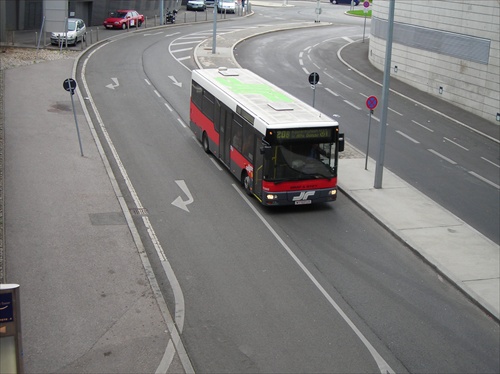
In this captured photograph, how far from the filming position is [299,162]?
2030 cm

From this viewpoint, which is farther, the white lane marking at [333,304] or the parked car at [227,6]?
the parked car at [227,6]

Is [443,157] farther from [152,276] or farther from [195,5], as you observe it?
[195,5]

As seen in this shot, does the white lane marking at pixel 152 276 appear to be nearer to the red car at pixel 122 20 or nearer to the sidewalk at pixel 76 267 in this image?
the sidewalk at pixel 76 267

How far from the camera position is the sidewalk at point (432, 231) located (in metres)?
16.9

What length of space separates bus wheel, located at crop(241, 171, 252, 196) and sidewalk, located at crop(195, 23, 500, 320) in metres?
3.09

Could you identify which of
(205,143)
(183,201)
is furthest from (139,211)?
(205,143)

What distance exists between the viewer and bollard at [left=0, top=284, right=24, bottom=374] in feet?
31.9

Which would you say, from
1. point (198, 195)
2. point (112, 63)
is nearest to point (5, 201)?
point (198, 195)

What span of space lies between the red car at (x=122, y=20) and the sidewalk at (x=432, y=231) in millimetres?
34708

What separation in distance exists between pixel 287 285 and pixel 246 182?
597 cm

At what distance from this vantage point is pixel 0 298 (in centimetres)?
969

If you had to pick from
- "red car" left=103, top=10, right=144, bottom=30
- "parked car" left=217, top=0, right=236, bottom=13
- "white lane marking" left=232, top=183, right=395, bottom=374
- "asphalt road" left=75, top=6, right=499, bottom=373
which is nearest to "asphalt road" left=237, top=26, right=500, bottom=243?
"asphalt road" left=75, top=6, right=499, bottom=373

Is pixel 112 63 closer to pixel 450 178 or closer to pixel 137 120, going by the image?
pixel 137 120

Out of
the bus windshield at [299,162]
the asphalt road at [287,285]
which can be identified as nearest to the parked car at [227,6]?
the asphalt road at [287,285]
